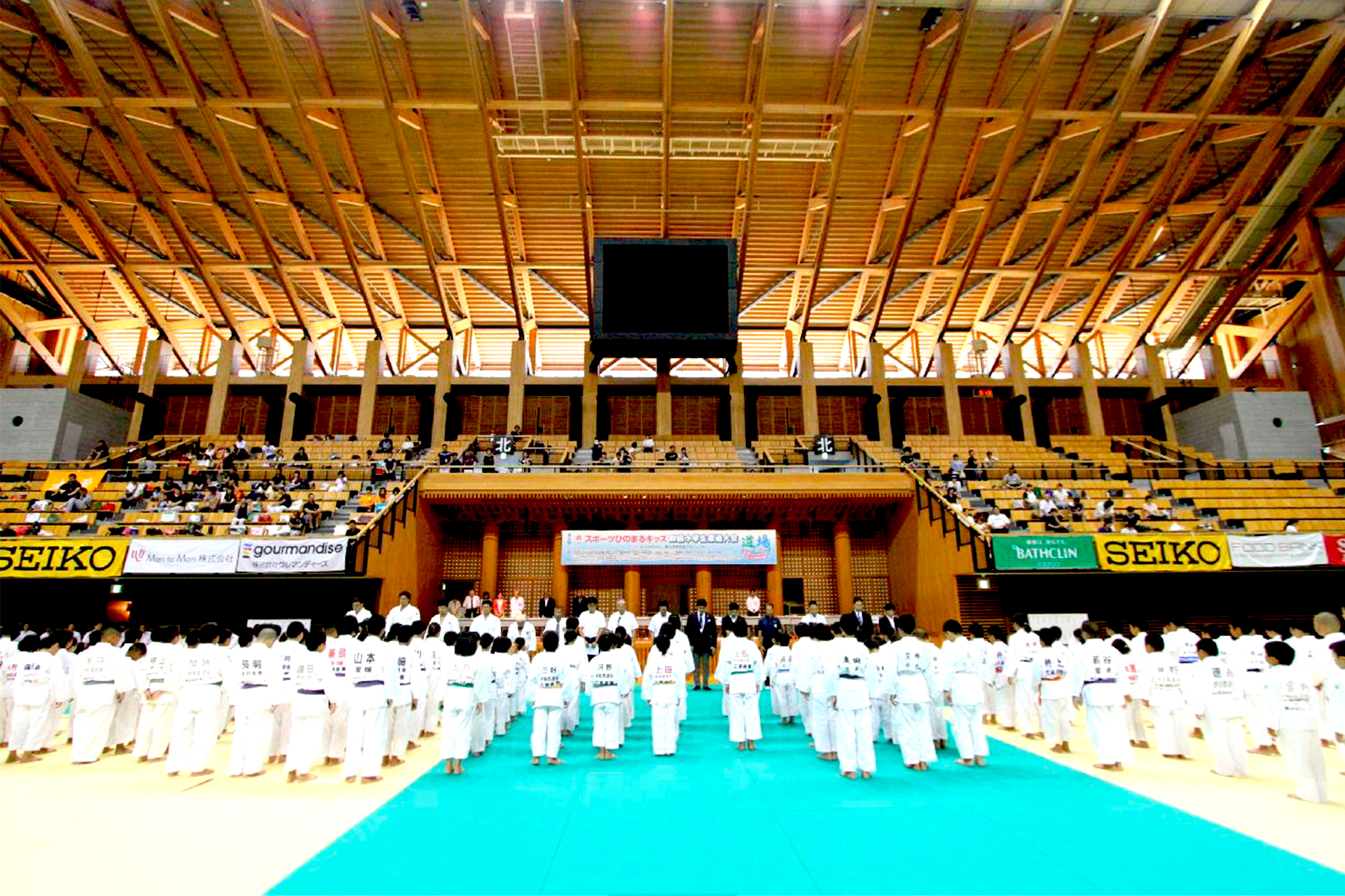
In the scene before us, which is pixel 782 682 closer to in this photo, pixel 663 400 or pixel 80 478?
pixel 663 400

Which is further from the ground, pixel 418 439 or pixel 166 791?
pixel 418 439

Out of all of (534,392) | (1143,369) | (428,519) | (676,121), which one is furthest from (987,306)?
(428,519)

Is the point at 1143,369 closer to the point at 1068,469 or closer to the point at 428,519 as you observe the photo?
the point at 1068,469

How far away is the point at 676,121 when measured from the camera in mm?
23625

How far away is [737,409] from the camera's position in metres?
27.4

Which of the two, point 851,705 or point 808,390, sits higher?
point 808,390

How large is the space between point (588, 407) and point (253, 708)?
66.8 feet

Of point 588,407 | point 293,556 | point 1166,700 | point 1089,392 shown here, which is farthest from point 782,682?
point 1089,392

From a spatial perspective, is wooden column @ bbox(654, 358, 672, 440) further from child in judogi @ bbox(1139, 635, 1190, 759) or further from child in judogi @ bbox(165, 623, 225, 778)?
child in judogi @ bbox(165, 623, 225, 778)

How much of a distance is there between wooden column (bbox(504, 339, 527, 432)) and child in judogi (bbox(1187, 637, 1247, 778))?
23.3 metres

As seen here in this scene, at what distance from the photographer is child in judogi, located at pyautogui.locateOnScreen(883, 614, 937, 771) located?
7.55m

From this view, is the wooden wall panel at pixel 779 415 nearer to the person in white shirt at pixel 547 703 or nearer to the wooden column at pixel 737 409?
the wooden column at pixel 737 409

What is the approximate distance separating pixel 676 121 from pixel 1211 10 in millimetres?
15950

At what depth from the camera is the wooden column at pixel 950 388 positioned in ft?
91.0
